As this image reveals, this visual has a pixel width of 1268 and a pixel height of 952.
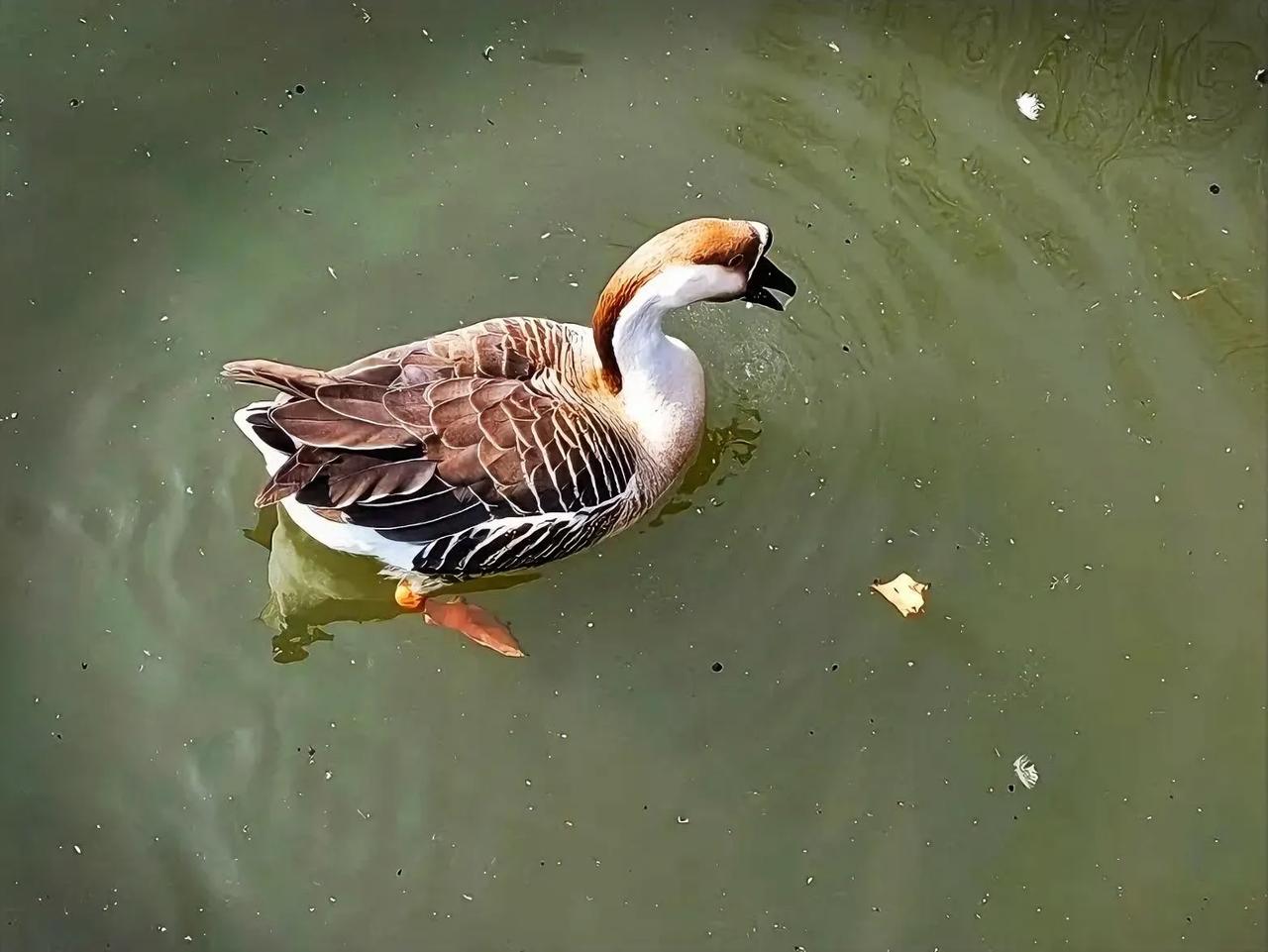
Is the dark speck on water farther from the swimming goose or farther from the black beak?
the black beak

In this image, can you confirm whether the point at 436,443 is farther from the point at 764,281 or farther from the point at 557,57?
the point at 557,57

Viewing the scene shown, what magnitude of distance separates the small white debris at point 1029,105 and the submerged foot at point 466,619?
2.03 meters

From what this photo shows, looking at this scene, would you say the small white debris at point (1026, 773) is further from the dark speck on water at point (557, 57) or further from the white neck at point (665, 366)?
the dark speck on water at point (557, 57)

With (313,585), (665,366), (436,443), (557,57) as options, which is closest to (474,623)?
(313,585)

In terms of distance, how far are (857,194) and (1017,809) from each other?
62.4 inches

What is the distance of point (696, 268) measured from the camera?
1.82 metres

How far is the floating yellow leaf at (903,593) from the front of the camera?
2400 millimetres

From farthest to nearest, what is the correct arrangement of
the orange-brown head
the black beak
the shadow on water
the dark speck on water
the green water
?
the dark speck on water
the shadow on water
the green water
the black beak
the orange-brown head

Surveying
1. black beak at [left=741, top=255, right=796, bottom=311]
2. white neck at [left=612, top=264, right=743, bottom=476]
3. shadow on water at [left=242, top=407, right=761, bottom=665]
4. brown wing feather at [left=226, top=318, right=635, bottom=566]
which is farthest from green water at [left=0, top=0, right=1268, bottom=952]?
black beak at [left=741, top=255, right=796, bottom=311]

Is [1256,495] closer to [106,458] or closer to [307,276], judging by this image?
[307,276]

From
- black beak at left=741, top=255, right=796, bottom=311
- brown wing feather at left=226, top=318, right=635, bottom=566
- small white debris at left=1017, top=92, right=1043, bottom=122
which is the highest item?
small white debris at left=1017, top=92, right=1043, bottom=122

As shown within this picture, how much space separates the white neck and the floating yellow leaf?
0.55 meters

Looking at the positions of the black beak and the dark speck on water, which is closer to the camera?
the black beak

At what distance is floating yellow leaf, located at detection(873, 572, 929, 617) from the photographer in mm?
2400
